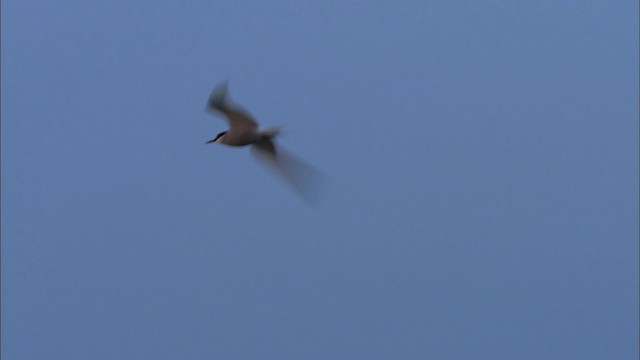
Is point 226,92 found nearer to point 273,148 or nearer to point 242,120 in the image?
point 242,120

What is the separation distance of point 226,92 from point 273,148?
370 millimetres

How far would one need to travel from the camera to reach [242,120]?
349 centimetres

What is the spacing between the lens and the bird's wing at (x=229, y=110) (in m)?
3.38

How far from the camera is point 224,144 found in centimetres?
354

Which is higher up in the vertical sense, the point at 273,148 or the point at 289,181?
the point at 273,148

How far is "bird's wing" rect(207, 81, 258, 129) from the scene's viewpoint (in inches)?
133

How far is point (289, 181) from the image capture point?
3.42m

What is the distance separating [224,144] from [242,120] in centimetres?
10

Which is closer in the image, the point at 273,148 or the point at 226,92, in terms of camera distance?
the point at 226,92

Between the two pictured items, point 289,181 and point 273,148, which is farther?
point 273,148

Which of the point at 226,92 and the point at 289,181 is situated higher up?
the point at 226,92

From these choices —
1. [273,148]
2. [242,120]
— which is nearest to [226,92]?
[242,120]

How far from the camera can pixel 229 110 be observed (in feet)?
11.2

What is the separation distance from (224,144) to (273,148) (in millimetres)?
211
